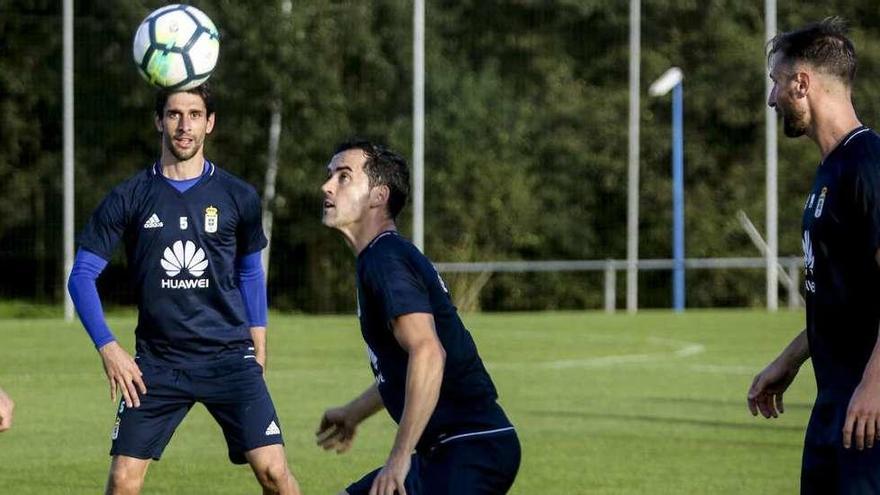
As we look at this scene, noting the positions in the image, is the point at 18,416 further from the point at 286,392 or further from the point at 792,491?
the point at 792,491

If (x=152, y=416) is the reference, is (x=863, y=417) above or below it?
above

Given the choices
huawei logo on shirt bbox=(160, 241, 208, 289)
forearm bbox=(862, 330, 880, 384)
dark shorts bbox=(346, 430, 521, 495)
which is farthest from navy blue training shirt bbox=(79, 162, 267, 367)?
forearm bbox=(862, 330, 880, 384)

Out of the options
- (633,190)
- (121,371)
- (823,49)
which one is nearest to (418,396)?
(823,49)

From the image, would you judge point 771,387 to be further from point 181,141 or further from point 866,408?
point 181,141

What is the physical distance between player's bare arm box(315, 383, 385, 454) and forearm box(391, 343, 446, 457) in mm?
833

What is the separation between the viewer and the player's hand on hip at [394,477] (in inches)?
214

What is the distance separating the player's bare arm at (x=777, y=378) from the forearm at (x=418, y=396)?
58.3 inches

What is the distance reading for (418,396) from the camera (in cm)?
548

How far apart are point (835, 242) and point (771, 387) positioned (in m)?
0.91

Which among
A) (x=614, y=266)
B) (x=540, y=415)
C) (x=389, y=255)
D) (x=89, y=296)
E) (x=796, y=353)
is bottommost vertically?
(x=540, y=415)

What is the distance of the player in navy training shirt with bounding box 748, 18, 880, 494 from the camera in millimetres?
5637

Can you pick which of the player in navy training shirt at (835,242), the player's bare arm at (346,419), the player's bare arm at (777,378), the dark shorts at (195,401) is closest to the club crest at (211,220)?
the dark shorts at (195,401)

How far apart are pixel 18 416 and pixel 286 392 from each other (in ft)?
9.97

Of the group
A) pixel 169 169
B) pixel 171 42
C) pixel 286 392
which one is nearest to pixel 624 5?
pixel 286 392
